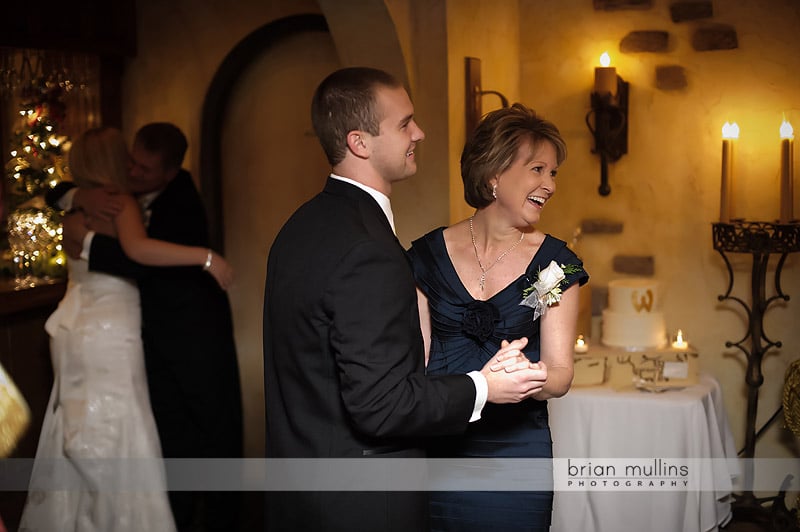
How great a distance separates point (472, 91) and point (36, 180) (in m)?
2.29

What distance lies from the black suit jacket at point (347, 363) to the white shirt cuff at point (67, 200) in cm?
191

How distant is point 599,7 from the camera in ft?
13.1

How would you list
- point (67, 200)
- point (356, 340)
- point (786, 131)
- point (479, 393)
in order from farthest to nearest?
point (67, 200) < point (786, 131) < point (479, 393) < point (356, 340)

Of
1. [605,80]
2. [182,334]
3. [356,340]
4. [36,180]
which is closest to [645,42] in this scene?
[605,80]

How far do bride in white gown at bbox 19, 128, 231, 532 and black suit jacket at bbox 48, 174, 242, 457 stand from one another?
17 cm

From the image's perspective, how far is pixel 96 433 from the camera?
353 centimetres

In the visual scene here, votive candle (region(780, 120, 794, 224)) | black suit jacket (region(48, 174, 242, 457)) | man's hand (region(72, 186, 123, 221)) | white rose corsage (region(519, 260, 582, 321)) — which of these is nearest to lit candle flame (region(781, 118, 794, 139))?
votive candle (region(780, 120, 794, 224))

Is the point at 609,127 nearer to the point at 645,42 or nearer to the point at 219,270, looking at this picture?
the point at 645,42

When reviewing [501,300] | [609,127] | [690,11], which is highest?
[690,11]

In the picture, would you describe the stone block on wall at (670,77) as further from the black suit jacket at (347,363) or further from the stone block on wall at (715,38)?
the black suit jacket at (347,363)

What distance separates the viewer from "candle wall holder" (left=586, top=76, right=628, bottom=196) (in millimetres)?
3877

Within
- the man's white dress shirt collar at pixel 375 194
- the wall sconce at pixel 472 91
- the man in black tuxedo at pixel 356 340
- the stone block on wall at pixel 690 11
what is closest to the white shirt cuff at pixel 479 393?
the man in black tuxedo at pixel 356 340

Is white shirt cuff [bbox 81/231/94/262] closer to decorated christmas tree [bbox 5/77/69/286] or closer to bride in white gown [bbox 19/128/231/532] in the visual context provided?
bride in white gown [bbox 19/128/231/532]

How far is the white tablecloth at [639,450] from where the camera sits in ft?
10.6
